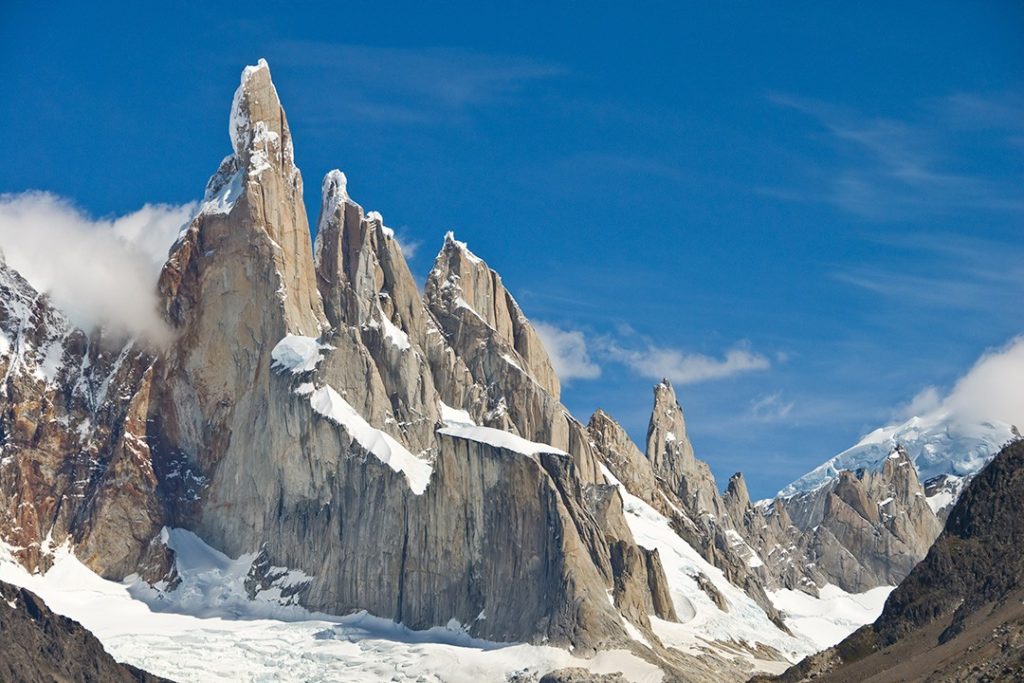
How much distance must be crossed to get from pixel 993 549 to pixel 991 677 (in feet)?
98.3

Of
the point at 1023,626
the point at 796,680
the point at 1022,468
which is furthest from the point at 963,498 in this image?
the point at 1023,626

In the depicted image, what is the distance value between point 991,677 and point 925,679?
32.9 feet

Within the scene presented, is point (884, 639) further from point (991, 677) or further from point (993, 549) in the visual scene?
point (991, 677)

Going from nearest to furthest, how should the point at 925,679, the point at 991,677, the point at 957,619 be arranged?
the point at 991,677 → the point at 925,679 → the point at 957,619

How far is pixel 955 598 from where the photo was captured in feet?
579

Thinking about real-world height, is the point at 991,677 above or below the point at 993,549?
below

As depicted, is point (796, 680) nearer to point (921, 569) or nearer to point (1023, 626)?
point (921, 569)

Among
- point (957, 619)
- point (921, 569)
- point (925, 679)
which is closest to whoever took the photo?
point (925, 679)

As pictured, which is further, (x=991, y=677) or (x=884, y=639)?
(x=884, y=639)

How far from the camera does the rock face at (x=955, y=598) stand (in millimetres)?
164500

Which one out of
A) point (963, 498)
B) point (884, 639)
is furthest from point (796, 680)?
point (963, 498)

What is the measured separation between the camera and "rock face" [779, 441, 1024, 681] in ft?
540

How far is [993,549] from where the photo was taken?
583ft

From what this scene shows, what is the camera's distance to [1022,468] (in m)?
182
